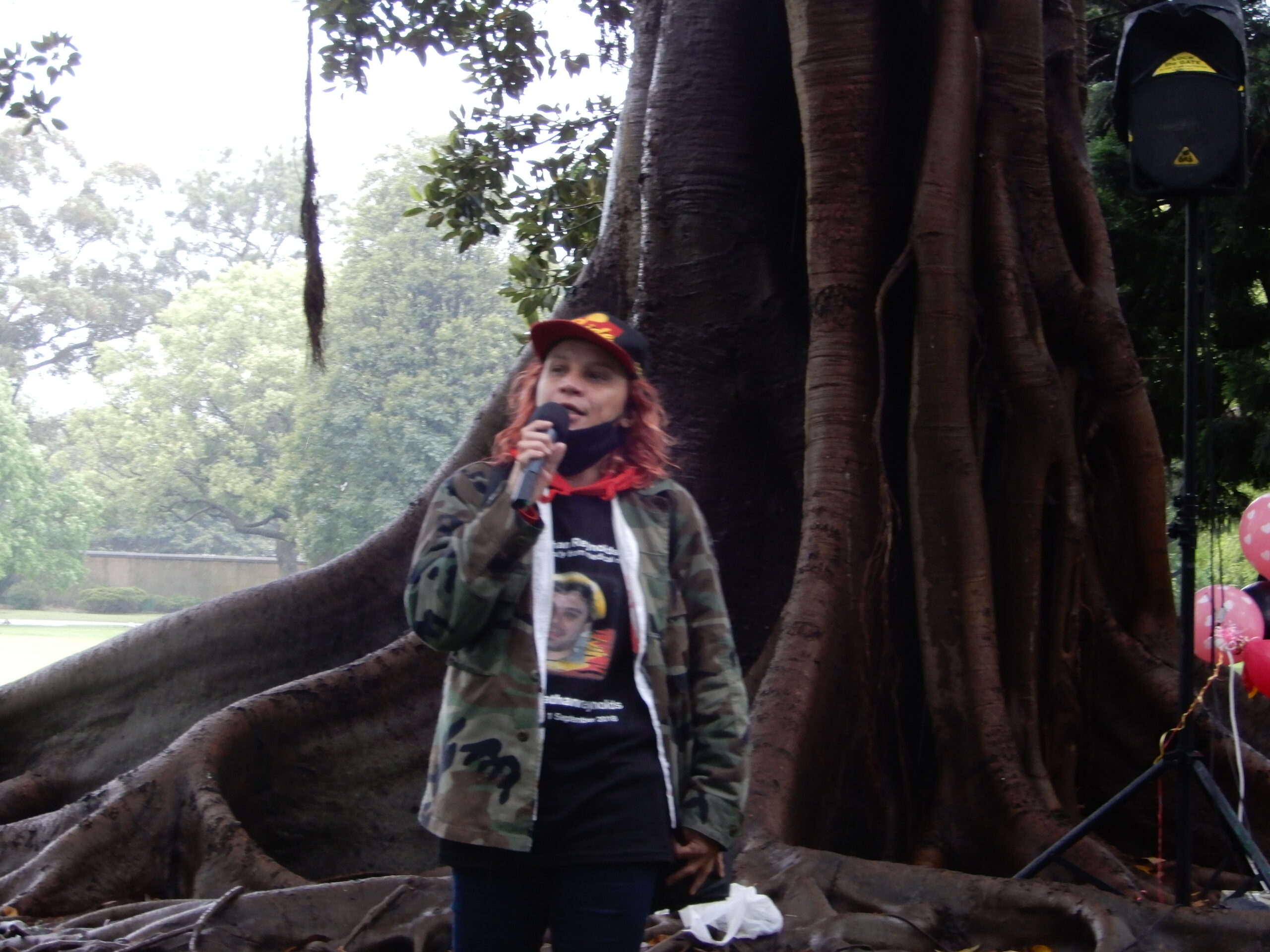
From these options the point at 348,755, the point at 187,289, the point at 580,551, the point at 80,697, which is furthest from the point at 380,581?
the point at 187,289

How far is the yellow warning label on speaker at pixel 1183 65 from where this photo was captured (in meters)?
3.75

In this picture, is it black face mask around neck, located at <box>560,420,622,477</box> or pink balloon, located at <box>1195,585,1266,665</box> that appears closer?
black face mask around neck, located at <box>560,420,622,477</box>

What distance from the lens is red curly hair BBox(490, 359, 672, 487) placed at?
2.04 meters

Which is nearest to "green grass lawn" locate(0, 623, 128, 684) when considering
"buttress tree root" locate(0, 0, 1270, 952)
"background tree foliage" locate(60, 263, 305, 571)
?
"background tree foliage" locate(60, 263, 305, 571)

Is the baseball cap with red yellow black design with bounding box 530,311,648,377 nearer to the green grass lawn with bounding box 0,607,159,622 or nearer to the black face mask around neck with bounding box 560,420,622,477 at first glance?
the black face mask around neck with bounding box 560,420,622,477

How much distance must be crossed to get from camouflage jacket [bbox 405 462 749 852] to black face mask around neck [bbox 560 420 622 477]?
7 centimetres

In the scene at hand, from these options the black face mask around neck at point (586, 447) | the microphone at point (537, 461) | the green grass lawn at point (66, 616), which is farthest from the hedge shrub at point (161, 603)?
the microphone at point (537, 461)

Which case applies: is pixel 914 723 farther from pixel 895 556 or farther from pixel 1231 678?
pixel 1231 678

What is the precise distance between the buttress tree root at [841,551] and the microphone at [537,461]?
1.76 m

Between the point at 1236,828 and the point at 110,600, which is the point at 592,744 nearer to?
the point at 1236,828

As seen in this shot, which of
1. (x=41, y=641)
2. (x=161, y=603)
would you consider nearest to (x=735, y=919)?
(x=41, y=641)

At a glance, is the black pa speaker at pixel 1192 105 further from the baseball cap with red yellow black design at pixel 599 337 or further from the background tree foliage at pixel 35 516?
the background tree foliage at pixel 35 516

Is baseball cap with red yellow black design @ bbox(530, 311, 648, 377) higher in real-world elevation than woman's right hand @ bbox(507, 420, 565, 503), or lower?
higher

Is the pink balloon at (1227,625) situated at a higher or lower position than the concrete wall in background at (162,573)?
higher
